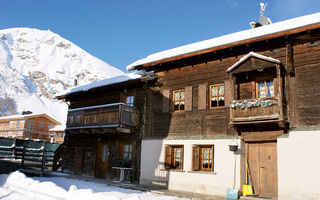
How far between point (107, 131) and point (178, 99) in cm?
466

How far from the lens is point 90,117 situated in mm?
18234

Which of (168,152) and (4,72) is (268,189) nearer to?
(168,152)

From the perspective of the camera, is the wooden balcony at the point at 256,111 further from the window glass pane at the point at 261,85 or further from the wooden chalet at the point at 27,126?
the wooden chalet at the point at 27,126

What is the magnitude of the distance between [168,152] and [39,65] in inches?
6319

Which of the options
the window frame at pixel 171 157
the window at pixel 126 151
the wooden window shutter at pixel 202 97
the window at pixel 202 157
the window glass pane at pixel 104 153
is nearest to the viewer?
the window at pixel 202 157

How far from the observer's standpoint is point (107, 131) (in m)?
17.1

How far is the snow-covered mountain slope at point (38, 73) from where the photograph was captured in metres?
110

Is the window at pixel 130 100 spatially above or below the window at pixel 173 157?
above

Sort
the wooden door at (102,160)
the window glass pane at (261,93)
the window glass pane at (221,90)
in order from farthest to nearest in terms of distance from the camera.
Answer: the wooden door at (102,160)
the window glass pane at (221,90)
the window glass pane at (261,93)

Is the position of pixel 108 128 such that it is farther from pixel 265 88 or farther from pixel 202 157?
pixel 265 88

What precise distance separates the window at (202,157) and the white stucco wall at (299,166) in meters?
3.44

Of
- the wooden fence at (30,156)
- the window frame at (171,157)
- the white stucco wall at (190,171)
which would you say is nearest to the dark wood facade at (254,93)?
the white stucco wall at (190,171)

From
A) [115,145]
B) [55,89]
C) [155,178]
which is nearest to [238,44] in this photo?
[155,178]

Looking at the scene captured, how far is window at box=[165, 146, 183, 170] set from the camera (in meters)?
15.2
